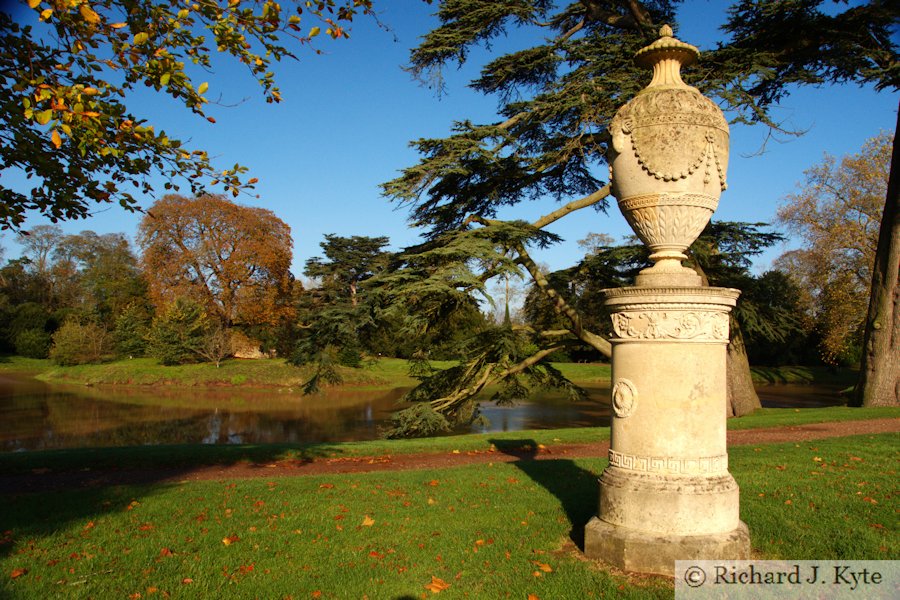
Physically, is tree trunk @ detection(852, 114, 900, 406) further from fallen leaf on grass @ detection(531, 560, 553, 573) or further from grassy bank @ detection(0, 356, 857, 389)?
grassy bank @ detection(0, 356, 857, 389)

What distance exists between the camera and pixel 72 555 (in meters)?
4.85

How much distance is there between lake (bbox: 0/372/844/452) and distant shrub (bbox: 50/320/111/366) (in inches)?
213

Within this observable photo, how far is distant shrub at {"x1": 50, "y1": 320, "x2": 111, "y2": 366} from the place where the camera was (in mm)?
40625

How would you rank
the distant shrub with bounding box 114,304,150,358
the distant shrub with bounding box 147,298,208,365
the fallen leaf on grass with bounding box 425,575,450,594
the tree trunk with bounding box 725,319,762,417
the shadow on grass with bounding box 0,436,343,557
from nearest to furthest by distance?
1. the fallen leaf on grass with bounding box 425,575,450,594
2. the shadow on grass with bounding box 0,436,343,557
3. the tree trunk with bounding box 725,319,762,417
4. the distant shrub with bounding box 147,298,208,365
5. the distant shrub with bounding box 114,304,150,358

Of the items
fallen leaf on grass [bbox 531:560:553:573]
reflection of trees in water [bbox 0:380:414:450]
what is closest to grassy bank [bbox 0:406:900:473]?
reflection of trees in water [bbox 0:380:414:450]

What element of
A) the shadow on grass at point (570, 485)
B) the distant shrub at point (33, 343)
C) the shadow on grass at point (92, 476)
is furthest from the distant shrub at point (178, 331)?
the shadow on grass at point (570, 485)

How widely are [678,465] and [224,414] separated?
75.3 feet

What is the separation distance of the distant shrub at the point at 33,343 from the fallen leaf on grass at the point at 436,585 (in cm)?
5272

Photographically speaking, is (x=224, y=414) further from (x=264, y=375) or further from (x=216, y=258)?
(x=216, y=258)

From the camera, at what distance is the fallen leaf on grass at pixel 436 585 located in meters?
4.21

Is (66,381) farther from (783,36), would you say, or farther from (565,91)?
(783,36)

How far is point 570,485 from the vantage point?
7402 millimetres

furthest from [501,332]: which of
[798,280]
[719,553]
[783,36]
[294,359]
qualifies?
[798,280]

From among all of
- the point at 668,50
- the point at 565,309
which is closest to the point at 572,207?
the point at 565,309
